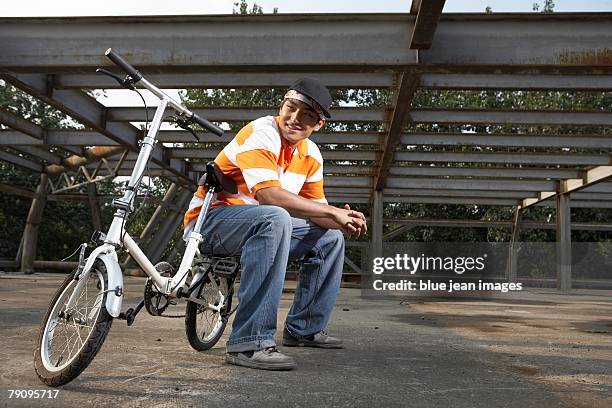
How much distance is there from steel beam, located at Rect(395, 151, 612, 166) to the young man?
7.71 metres

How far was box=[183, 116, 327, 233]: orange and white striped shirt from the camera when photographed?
9.66 ft

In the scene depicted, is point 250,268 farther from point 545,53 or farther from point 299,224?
point 545,53

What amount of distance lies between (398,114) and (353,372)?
546cm

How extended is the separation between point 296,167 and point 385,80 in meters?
3.98

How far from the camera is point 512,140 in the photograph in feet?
31.7

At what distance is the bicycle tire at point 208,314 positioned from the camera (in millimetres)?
3159

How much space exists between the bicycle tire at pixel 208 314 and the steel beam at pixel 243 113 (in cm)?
530

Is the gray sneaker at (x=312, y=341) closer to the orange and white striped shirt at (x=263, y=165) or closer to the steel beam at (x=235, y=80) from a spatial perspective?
the orange and white striped shirt at (x=263, y=165)

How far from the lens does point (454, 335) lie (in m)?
4.44

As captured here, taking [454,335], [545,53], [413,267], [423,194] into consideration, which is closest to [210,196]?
[454,335]

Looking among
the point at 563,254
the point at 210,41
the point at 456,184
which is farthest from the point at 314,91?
the point at 563,254

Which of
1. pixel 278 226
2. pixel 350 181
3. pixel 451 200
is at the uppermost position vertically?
pixel 350 181

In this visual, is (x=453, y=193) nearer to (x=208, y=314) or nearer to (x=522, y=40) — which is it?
(x=522, y=40)

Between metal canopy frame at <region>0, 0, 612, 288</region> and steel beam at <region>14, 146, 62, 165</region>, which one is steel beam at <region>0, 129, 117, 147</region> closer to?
steel beam at <region>14, 146, 62, 165</region>
